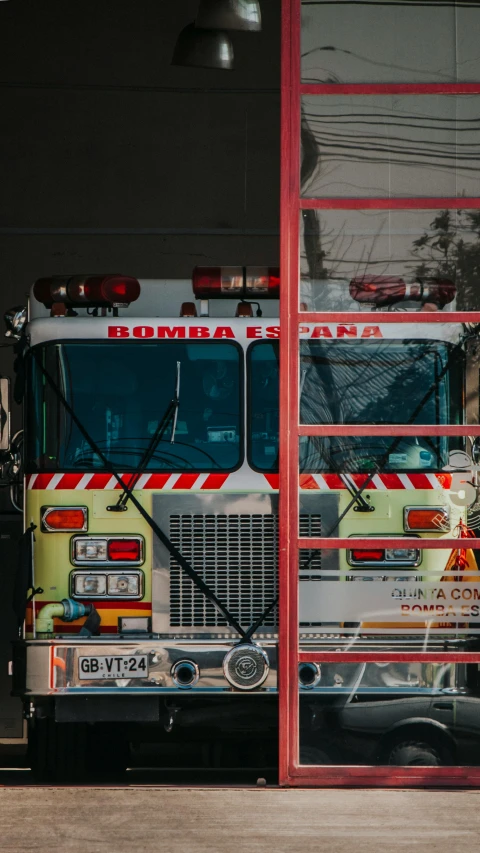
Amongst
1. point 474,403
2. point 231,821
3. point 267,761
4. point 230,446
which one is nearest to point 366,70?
point 474,403

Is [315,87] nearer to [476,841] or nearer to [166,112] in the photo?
[476,841]

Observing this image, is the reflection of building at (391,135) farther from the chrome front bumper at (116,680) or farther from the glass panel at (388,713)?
the chrome front bumper at (116,680)

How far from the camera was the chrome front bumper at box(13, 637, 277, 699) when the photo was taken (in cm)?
759

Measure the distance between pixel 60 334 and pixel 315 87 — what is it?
2472mm

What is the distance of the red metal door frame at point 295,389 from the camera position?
6.23 meters

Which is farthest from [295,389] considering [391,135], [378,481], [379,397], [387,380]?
[391,135]

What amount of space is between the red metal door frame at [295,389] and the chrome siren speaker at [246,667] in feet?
4.51

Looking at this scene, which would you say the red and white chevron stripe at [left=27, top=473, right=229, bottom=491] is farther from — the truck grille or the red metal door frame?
the red metal door frame

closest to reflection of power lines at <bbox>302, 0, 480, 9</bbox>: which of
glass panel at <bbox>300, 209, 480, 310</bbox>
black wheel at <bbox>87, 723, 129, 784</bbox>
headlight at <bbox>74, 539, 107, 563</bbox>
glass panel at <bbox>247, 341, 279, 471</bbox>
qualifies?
glass panel at <bbox>300, 209, 480, 310</bbox>

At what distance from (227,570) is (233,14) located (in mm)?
4725

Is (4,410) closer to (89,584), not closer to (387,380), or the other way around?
(89,584)

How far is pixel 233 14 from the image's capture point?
10102 mm

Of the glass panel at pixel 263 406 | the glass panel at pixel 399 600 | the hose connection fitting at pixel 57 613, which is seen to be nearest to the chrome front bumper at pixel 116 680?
the hose connection fitting at pixel 57 613

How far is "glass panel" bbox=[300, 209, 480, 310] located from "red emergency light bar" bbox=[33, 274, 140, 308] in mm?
1914
